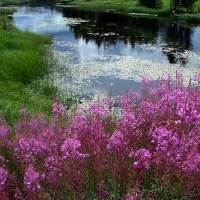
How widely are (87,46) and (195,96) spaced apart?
77.9ft

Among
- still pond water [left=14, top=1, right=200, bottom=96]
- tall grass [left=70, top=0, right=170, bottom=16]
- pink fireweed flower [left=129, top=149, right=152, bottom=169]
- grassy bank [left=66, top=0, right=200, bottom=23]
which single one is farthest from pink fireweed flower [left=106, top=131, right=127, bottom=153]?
tall grass [left=70, top=0, right=170, bottom=16]

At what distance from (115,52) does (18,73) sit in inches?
465

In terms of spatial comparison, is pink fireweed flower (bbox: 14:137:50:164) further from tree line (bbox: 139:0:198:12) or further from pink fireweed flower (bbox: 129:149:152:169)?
tree line (bbox: 139:0:198:12)

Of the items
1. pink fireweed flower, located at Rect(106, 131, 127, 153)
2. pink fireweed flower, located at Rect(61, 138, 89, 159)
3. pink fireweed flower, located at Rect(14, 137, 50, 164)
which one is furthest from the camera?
pink fireweed flower, located at Rect(14, 137, 50, 164)

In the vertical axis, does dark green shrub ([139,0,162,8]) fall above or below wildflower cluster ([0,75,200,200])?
above

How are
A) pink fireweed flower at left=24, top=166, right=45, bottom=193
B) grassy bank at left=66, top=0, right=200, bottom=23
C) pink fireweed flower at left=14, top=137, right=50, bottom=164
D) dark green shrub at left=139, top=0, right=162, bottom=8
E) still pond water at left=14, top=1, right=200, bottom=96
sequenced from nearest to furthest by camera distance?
pink fireweed flower at left=24, top=166, right=45, bottom=193
pink fireweed flower at left=14, top=137, right=50, bottom=164
still pond water at left=14, top=1, right=200, bottom=96
grassy bank at left=66, top=0, right=200, bottom=23
dark green shrub at left=139, top=0, right=162, bottom=8

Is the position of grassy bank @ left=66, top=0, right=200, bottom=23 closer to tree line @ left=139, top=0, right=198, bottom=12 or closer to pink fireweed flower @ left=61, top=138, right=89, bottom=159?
tree line @ left=139, top=0, right=198, bottom=12

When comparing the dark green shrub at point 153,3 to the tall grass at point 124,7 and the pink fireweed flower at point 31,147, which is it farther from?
the pink fireweed flower at point 31,147

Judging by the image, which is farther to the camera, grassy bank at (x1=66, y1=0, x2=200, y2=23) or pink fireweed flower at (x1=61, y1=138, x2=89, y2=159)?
grassy bank at (x1=66, y1=0, x2=200, y2=23)

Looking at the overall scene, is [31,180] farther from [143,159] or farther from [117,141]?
[143,159]

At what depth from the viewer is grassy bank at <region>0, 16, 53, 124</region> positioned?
1124 centimetres

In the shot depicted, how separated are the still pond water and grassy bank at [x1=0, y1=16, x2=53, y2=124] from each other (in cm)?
147

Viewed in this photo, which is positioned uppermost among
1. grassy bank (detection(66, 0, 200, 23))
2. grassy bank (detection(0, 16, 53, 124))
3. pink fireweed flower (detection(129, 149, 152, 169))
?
grassy bank (detection(66, 0, 200, 23))

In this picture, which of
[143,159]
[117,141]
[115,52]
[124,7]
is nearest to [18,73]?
[115,52]
